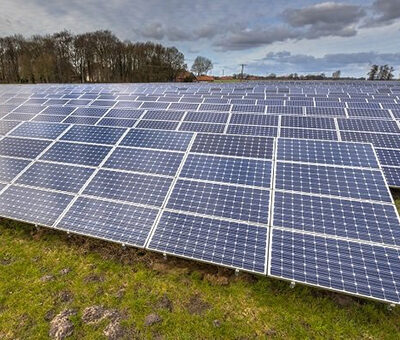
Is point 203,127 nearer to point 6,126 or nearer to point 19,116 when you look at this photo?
point 6,126

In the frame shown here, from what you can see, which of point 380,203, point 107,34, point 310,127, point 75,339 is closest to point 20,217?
point 75,339

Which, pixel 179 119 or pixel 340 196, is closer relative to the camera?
pixel 340 196

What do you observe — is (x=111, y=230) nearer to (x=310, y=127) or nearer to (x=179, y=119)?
(x=179, y=119)

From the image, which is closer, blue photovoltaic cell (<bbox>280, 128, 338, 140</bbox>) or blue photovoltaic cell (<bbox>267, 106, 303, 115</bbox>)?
blue photovoltaic cell (<bbox>280, 128, 338, 140</bbox>)

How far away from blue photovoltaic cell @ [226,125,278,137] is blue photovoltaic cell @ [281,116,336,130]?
152cm

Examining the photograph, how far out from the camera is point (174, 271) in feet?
26.0

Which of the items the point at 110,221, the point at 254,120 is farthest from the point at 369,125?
the point at 110,221

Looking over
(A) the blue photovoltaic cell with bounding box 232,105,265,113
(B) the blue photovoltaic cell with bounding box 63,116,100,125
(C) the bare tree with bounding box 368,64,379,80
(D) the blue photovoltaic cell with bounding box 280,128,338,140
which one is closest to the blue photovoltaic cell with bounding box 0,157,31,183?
(B) the blue photovoltaic cell with bounding box 63,116,100,125

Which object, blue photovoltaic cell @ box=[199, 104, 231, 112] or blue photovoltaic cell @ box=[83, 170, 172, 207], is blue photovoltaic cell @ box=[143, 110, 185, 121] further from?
blue photovoltaic cell @ box=[83, 170, 172, 207]

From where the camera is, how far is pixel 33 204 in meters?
9.54

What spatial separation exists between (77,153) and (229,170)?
25.1ft

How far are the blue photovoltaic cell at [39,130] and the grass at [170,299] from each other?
716 cm

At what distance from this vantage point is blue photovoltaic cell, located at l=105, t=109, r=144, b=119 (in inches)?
684

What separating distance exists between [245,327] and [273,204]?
3780 mm
